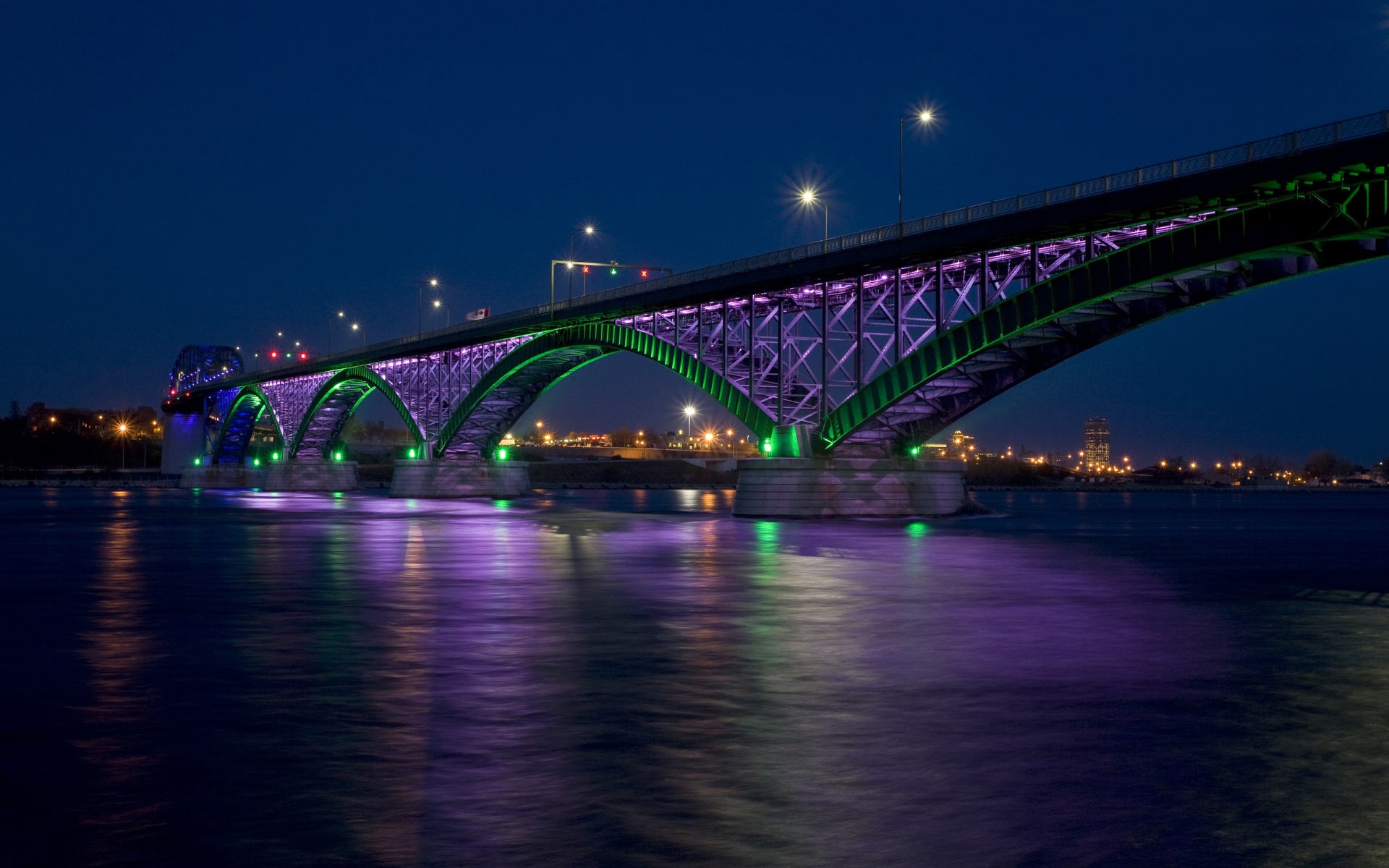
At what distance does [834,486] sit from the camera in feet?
199

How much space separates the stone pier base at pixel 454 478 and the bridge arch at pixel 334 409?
3.06 meters

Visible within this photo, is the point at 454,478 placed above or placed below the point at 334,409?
below

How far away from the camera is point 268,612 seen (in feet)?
73.2

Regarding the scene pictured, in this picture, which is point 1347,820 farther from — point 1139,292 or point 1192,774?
point 1139,292

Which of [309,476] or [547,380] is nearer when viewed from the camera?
[547,380]

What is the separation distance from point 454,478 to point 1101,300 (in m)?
74.9

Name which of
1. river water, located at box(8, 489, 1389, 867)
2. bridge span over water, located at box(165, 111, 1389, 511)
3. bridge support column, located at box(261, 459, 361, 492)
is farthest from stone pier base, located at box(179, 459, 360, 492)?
river water, located at box(8, 489, 1389, 867)

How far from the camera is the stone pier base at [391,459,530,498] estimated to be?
360ft

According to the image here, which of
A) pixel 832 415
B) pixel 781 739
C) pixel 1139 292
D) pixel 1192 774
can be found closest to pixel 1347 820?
pixel 1192 774

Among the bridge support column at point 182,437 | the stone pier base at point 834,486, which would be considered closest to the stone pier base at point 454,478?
the stone pier base at point 834,486

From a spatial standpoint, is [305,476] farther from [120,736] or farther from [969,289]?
[120,736]

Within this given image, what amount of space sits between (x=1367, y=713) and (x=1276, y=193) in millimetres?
31482

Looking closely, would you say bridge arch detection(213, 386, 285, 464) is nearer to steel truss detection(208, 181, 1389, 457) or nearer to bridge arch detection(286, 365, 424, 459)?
bridge arch detection(286, 365, 424, 459)

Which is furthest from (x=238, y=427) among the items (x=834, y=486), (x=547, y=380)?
(x=834, y=486)
